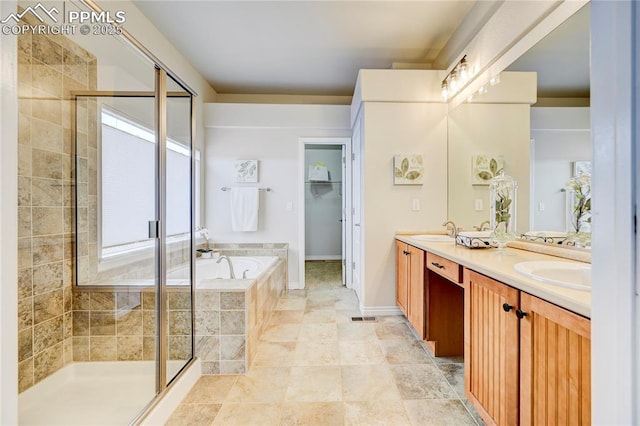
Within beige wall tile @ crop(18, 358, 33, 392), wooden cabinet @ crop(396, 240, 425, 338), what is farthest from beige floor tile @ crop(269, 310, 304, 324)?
beige wall tile @ crop(18, 358, 33, 392)

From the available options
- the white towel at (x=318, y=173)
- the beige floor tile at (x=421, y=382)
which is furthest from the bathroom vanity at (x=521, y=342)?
the white towel at (x=318, y=173)

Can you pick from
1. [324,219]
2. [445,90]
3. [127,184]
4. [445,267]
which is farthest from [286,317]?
[324,219]

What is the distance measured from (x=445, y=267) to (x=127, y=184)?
7.27 ft

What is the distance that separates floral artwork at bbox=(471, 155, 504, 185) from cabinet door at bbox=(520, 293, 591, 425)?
4.54 feet

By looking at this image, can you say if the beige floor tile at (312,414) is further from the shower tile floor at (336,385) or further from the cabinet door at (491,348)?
the cabinet door at (491,348)

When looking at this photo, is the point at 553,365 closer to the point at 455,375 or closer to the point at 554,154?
the point at 455,375

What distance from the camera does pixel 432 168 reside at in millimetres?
2697

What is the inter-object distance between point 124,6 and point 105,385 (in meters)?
2.66

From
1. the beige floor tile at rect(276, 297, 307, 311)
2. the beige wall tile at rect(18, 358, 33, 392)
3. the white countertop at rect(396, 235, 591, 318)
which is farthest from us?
the beige floor tile at rect(276, 297, 307, 311)

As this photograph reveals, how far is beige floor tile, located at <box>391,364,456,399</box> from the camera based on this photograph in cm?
153

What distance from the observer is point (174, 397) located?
1.45 metres

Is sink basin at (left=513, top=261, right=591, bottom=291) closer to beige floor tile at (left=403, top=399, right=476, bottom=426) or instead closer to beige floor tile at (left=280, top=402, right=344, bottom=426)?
beige floor tile at (left=403, top=399, right=476, bottom=426)

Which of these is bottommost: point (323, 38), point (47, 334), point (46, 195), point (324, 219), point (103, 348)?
point (103, 348)

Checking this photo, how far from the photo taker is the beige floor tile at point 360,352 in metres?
1.86
